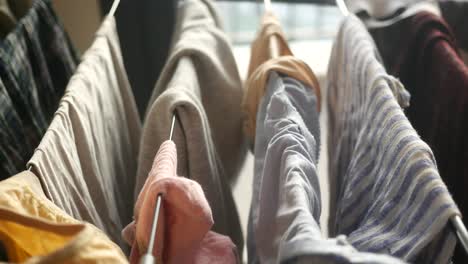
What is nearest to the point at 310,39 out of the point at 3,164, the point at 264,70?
the point at 264,70

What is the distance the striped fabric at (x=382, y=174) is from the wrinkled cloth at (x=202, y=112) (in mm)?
177

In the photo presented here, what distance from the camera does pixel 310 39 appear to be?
4.29 feet

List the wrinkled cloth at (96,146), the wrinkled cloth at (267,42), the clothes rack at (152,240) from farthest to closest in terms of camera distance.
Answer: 1. the wrinkled cloth at (267,42)
2. the wrinkled cloth at (96,146)
3. the clothes rack at (152,240)

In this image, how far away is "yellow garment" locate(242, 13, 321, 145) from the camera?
0.65 meters

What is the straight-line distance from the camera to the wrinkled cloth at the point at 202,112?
0.61m

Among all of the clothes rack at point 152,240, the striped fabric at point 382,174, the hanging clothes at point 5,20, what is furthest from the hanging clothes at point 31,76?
the striped fabric at point 382,174

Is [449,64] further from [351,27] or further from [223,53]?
[223,53]

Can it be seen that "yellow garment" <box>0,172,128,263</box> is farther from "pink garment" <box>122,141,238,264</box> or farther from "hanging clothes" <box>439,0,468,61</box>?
"hanging clothes" <box>439,0,468,61</box>

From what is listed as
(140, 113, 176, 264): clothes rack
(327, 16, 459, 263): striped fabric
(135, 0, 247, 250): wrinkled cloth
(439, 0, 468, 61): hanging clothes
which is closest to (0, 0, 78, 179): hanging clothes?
(135, 0, 247, 250): wrinkled cloth

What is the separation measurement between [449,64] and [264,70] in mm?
252

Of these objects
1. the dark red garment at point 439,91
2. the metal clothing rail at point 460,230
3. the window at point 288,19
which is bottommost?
the window at point 288,19

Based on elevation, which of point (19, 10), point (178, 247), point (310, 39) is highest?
point (19, 10)

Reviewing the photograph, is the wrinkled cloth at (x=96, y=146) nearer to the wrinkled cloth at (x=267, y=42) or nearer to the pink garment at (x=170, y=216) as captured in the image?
the pink garment at (x=170, y=216)

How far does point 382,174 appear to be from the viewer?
489 mm
